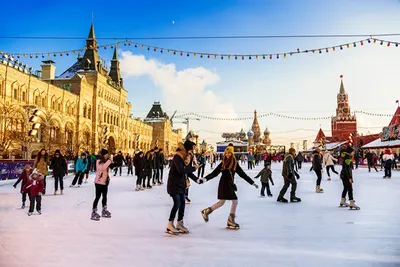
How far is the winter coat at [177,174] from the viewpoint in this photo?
5458 mm

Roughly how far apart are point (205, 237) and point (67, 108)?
39.0 m

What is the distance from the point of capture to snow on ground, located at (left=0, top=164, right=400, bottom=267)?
404 centimetres

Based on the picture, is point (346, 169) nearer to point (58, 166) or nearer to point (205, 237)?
point (205, 237)

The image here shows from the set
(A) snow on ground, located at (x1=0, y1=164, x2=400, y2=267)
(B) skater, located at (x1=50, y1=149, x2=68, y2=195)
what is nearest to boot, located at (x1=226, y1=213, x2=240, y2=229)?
(A) snow on ground, located at (x1=0, y1=164, x2=400, y2=267)

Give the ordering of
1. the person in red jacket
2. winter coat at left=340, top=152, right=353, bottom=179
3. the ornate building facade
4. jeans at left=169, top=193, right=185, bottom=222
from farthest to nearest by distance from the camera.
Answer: the ornate building facade < winter coat at left=340, top=152, right=353, bottom=179 < the person in red jacket < jeans at left=169, top=193, right=185, bottom=222

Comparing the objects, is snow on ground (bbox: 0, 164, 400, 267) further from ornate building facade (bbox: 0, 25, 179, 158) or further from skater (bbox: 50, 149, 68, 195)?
ornate building facade (bbox: 0, 25, 179, 158)

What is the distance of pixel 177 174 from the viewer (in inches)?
218

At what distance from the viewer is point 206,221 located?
20.0ft

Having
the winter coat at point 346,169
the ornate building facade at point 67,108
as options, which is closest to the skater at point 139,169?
the winter coat at point 346,169

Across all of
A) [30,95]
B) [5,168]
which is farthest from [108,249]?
[30,95]

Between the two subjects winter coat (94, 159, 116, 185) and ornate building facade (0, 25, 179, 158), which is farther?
ornate building facade (0, 25, 179, 158)

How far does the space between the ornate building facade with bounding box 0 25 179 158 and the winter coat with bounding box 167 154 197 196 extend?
15.7 meters

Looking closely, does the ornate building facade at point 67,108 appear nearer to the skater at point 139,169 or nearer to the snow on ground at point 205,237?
the skater at point 139,169

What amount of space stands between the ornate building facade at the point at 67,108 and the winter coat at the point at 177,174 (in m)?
15.7
